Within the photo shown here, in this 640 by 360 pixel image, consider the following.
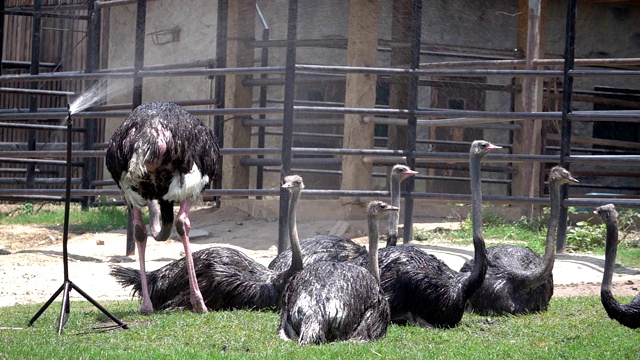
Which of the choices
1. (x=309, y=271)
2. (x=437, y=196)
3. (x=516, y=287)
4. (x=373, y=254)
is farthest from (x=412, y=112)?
(x=309, y=271)

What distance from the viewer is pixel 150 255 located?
10797mm

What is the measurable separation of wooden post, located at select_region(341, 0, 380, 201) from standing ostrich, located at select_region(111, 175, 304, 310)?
4463 mm

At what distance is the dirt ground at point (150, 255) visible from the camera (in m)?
9.02

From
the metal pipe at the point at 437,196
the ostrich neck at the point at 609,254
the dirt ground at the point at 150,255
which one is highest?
the metal pipe at the point at 437,196

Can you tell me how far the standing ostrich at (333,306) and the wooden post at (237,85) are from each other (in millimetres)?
6583

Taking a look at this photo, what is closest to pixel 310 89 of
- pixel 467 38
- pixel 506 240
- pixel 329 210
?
pixel 467 38

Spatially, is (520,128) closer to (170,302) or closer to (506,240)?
(506,240)

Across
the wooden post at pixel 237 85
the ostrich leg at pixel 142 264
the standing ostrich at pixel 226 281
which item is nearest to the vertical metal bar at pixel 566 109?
the standing ostrich at pixel 226 281

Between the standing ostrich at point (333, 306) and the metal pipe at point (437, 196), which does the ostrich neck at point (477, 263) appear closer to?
the standing ostrich at point (333, 306)

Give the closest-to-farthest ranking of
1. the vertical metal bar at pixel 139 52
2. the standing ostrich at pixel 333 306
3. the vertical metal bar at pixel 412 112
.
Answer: the standing ostrich at pixel 333 306 < the vertical metal bar at pixel 412 112 < the vertical metal bar at pixel 139 52

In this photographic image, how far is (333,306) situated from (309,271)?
0.52m

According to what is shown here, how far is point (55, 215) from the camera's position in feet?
48.3

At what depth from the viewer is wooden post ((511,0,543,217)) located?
12183 mm

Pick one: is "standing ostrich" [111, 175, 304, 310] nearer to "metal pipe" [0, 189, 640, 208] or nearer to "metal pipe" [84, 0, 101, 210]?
"metal pipe" [0, 189, 640, 208]
